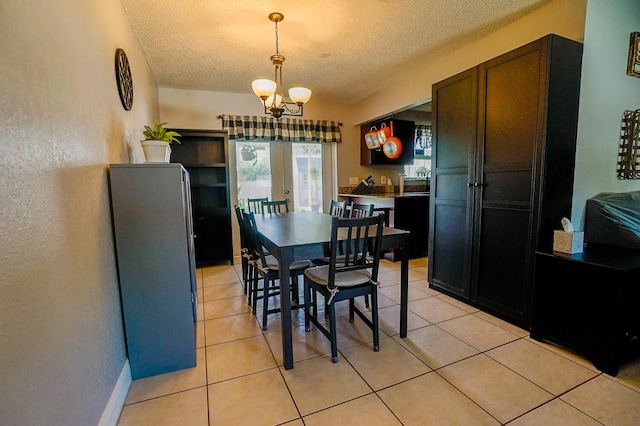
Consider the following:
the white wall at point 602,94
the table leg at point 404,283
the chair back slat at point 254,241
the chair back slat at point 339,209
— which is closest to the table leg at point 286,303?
the chair back slat at point 254,241

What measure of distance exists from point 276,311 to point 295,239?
837mm

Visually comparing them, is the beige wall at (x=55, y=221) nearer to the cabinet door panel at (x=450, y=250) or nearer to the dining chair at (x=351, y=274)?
the dining chair at (x=351, y=274)

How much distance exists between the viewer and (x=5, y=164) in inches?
31.1

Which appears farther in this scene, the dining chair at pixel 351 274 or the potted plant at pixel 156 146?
the potted plant at pixel 156 146

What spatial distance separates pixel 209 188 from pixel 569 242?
417cm

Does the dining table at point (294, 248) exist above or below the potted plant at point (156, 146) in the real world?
below

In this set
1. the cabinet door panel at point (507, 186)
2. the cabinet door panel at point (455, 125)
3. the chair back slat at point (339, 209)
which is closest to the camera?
the cabinet door panel at point (507, 186)

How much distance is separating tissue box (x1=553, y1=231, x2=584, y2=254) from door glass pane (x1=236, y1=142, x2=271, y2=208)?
3.75 metres

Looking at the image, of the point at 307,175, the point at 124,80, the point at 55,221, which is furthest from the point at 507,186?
the point at 307,175

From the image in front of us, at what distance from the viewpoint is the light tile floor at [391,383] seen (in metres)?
1.44

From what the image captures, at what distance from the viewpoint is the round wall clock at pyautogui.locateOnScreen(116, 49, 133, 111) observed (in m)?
1.98

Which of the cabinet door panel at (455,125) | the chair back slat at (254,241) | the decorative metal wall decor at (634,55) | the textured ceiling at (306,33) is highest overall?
the textured ceiling at (306,33)

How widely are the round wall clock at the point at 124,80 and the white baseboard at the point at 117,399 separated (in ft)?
5.81

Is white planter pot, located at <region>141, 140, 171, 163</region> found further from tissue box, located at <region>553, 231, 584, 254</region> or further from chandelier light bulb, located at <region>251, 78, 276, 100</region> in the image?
tissue box, located at <region>553, 231, 584, 254</region>
